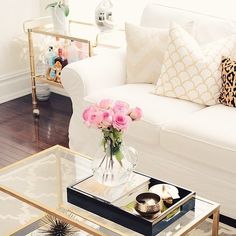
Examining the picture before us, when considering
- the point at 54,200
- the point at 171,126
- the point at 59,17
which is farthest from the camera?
the point at 59,17

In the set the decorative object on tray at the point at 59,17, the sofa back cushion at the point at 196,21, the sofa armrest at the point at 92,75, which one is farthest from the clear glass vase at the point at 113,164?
the decorative object on tray at the point at 59,17

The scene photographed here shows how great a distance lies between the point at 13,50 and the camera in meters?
4.73

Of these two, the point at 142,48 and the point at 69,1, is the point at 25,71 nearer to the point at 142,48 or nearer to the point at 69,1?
the point at 69,1

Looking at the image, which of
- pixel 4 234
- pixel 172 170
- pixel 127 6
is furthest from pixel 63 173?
pixel 127 6

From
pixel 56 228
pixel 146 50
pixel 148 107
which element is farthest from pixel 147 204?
pixel 146 50

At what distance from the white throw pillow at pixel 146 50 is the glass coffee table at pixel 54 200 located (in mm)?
962

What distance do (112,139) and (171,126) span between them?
2.49 feet

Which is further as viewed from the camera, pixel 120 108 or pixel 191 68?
pixel 191 68

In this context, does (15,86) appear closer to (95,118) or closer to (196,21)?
(196,21)

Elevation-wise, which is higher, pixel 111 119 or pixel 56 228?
pixel 111 119

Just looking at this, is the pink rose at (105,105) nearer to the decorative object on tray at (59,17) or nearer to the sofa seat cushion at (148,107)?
the sofa seat cushion at (148,107)

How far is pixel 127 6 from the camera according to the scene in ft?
14.5

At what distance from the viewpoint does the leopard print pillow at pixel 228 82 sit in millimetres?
3219

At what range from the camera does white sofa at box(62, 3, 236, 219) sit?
9.57 ft
